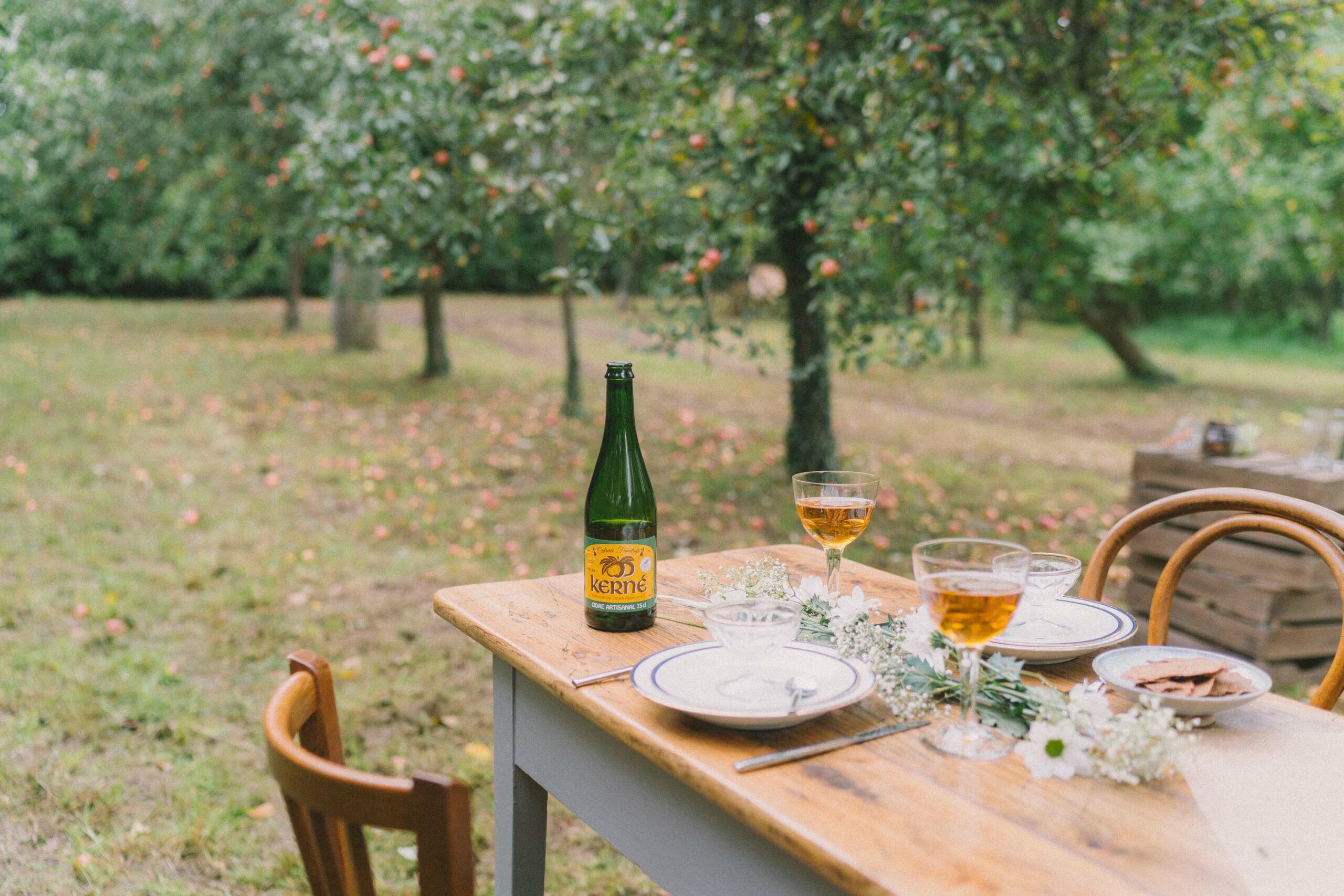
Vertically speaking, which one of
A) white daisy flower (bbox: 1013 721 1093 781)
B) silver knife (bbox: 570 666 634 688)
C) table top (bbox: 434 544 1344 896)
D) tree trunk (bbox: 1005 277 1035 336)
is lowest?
table top (bbox: 434 544 1344 896)

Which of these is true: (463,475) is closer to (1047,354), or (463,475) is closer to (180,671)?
(180,671)

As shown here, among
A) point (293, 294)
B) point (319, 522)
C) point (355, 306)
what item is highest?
point (293, 294)

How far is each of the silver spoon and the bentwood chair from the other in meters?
0.41

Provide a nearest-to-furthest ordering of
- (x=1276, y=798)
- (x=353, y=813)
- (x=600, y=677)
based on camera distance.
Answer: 1. (x=353, y=813)
2. (x=1276, y=798)
3. (x=600, y=677)

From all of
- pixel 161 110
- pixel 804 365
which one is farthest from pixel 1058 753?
pixel 161 110

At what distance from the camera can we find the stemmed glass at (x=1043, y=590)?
145cm

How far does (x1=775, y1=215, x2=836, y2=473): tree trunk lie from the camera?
5582 millimetres

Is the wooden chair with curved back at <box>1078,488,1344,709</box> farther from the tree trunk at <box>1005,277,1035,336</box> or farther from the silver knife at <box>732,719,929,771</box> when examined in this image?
the tree trunk at <box>1005,277,1035,336</box>

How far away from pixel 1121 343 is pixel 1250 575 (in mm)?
10290

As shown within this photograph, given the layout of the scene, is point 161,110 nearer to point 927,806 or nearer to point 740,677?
point 740,677

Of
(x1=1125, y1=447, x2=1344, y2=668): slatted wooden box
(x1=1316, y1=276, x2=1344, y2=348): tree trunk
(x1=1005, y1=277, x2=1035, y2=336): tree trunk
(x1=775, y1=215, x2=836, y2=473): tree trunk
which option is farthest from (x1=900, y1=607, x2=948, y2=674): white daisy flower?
(x1=1316, y1=276, x2=1344, y2=348): tree trunk

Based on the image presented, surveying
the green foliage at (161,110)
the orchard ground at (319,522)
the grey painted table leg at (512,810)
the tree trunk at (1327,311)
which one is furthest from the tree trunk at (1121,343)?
the grey painted table leg at (512,810)

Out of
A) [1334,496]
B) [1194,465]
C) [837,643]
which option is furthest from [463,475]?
[837,643]

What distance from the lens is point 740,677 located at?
1.27 metres
